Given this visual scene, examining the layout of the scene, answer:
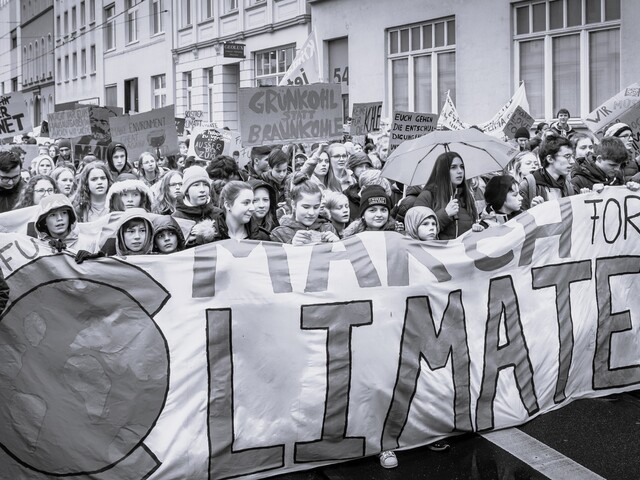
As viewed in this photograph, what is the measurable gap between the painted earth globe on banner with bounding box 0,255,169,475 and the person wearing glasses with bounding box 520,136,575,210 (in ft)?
13.0

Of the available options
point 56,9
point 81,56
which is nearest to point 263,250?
point 81,56

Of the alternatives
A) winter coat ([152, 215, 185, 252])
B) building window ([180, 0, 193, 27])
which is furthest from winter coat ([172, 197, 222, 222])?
building window ([180, 0, 193, 27])

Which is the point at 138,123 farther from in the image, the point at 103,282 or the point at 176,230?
the point at 103,282

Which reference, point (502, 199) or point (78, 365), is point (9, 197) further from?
point (502, 199)

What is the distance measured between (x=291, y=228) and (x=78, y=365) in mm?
1943

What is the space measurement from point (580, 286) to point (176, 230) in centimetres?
242

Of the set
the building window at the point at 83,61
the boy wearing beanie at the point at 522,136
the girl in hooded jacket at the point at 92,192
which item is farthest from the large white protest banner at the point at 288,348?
the building window at the point at 83,61

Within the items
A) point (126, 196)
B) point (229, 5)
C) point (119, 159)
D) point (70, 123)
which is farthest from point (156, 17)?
point (126, 196)

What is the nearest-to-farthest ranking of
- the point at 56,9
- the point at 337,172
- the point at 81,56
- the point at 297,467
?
the point at 297,467 < the point at 337,172 < the point at 81,56 < the point at 56,9

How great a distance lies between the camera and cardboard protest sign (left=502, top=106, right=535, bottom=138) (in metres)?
13.3

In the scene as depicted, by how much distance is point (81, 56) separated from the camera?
4919cm

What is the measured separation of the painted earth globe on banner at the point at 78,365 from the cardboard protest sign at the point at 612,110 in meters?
7.49

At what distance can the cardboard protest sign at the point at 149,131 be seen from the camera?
12234 mm

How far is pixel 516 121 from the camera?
1333 centimetres
